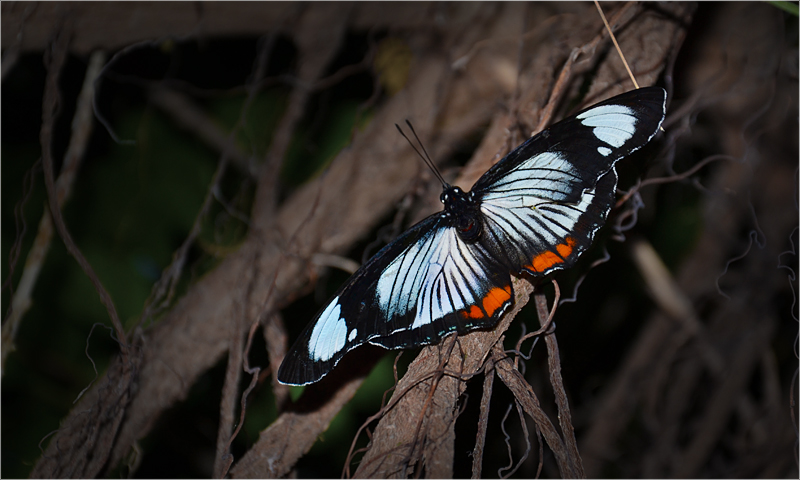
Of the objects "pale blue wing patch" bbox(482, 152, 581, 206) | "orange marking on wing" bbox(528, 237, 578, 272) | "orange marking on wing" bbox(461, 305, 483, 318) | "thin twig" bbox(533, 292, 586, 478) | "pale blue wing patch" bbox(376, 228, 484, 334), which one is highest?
"pale blue wing patch" bbox(482, 152, 581, 206)

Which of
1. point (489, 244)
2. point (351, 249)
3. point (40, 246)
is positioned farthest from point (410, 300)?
point (40, 246)

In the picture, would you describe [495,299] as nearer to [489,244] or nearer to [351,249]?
[489,244]

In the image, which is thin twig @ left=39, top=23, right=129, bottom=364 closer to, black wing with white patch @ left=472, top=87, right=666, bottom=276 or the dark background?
the dark background

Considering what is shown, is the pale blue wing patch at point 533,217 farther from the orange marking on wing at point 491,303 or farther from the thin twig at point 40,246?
the thin twig at point 40,246

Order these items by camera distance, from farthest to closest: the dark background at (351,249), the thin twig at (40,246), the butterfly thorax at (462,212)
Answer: the dark background at (351,249), the thin twig at (40,246), the butterfly thorax at (462,212)

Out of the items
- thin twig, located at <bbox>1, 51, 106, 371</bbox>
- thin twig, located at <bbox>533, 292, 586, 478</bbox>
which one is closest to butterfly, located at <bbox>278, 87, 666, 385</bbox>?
thin twig, located at <bbox>533, 292, 586, 478</bbox>

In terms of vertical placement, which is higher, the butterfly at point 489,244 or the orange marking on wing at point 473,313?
the butterfly at point 489,244

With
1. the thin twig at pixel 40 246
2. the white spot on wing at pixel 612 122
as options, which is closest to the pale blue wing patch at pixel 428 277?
the white spot on wing at pixel 612 122
